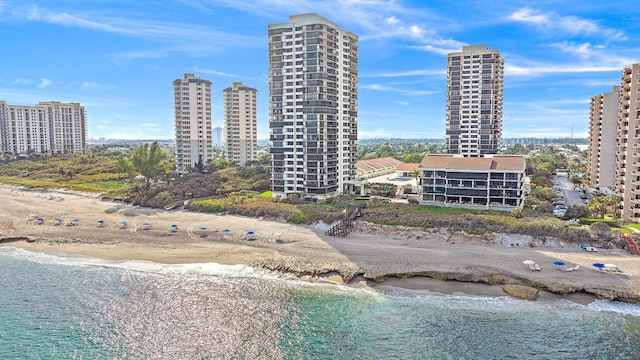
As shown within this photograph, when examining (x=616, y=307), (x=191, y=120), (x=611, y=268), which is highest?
(x=191, y=120)

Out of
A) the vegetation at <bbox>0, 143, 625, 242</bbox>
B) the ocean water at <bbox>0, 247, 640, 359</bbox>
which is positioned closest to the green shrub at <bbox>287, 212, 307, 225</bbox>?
the vegetation at <bbox>0, 143, 625, 242</bbox>

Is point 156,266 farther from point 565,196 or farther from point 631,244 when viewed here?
point 565,196

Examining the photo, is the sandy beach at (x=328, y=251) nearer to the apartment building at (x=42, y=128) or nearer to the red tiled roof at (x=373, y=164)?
the red tiled roof at (x=373, y=164)

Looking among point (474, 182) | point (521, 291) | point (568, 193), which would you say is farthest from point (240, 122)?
point (521, 291)

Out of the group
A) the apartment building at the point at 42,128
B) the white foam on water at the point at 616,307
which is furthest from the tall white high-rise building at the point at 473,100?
the apartment building at the point at 42,128

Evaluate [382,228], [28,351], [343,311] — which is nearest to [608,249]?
[382,228]

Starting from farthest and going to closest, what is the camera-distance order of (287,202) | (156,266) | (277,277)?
(287,202)
(156,266)
(277,277)

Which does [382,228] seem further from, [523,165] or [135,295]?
[135,295]
